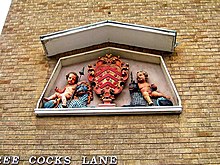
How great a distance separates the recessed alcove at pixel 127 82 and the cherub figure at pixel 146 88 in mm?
144

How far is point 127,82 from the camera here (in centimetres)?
605

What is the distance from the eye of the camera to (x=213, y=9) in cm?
714

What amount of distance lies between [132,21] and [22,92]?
8.77ft

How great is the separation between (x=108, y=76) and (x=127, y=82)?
1.16 feet

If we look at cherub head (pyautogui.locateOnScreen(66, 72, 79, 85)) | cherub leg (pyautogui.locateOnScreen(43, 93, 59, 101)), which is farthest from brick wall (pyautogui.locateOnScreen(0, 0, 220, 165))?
cherub head (pyautogui.locateOnScreen(66, 72, 79, 85))

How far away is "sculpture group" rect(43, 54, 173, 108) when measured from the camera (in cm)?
565

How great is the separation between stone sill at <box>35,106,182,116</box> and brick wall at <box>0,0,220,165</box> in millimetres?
79

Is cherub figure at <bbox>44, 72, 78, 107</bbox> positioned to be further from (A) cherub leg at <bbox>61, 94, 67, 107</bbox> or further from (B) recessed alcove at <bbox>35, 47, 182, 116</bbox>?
(B) recessed alcove at <bbox>35, 47, 182, 116</bbox>

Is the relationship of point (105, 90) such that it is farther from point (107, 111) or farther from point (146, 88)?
point (146, 88)

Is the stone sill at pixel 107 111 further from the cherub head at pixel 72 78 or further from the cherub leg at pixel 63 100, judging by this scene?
the cherub head at pixel 72 78

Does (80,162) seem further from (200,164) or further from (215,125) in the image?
(215,125)

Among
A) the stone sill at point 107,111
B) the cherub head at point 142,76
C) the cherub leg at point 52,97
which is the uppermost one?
the cherub head at point 142,76

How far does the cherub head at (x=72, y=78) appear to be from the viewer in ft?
19.6

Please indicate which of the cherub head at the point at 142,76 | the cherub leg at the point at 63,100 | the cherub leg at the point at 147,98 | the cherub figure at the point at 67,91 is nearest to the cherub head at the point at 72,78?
the cherub figure at the point at 67,91
